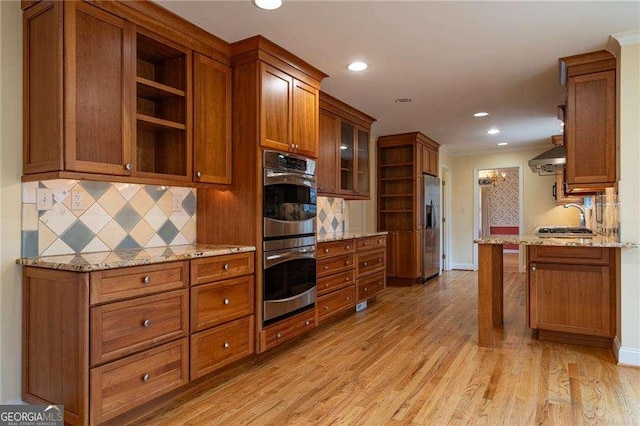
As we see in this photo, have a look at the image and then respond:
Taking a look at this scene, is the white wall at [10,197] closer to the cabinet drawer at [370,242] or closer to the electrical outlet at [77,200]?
the electrical outlet at [77,200]

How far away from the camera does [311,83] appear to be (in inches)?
135

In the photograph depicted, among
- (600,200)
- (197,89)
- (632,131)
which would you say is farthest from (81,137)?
(600,200)

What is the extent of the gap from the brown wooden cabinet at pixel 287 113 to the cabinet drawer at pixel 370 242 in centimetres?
134

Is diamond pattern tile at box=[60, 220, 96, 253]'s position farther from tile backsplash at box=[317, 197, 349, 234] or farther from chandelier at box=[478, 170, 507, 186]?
chandelier at box=[478, 170, 507, 186]

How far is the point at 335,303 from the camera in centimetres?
385

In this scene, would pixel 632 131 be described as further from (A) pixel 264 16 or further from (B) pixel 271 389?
(B) pixel 271 389

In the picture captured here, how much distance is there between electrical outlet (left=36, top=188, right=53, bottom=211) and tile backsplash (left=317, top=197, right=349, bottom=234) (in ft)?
9.43

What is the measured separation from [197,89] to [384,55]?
4.89 ft

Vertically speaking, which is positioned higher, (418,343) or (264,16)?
(264,16)

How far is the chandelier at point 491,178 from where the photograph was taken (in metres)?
10.8

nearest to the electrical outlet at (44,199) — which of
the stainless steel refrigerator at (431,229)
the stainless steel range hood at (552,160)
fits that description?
the stainless steel range hood at (552,160)

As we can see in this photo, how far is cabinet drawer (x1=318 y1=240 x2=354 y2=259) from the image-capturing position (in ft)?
11.9

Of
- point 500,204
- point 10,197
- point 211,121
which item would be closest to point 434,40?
point 211,121

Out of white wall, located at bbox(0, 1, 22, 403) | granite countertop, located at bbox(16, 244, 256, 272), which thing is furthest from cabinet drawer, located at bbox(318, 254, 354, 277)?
white wall, located at bbox(0, 1, 22, 403)
